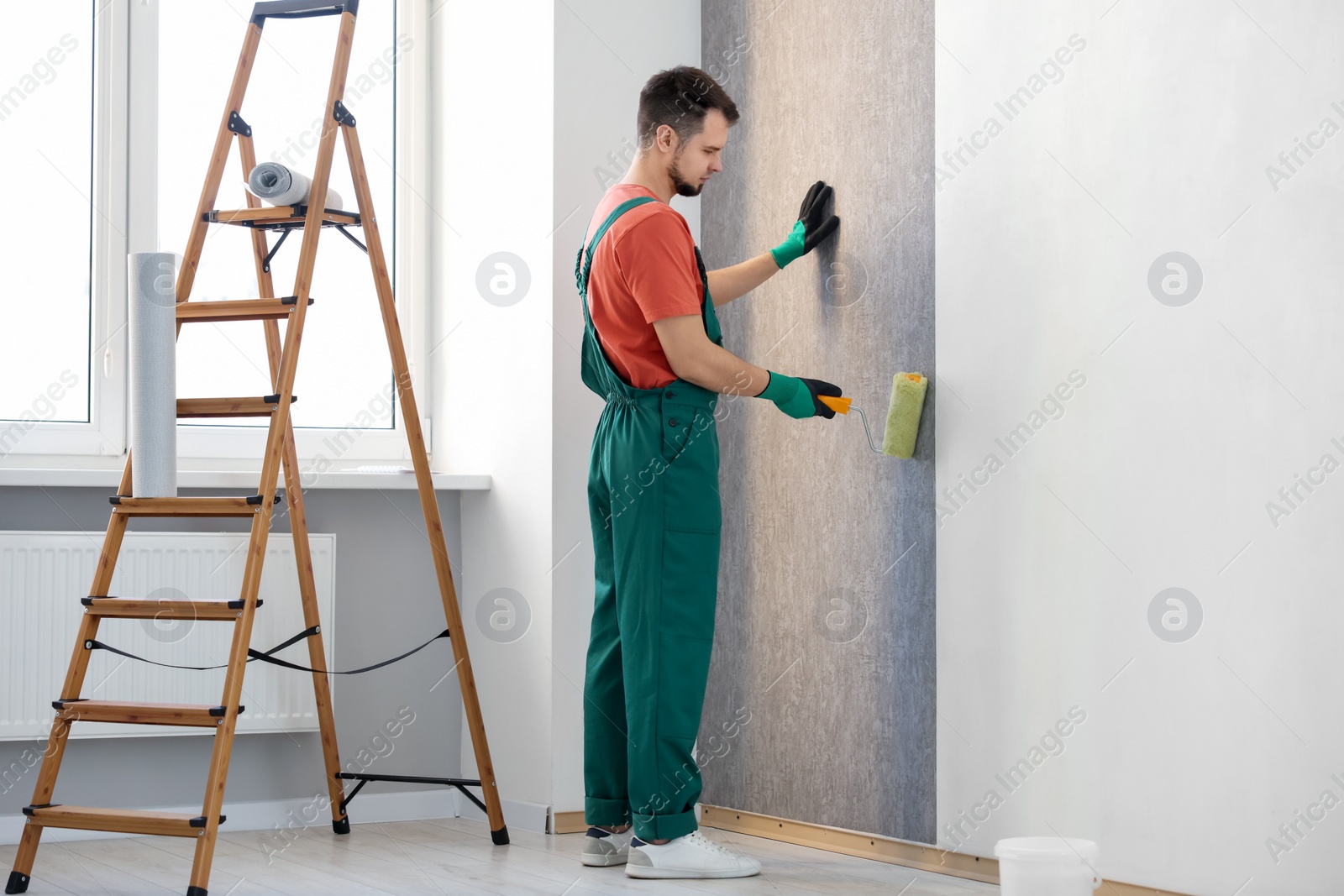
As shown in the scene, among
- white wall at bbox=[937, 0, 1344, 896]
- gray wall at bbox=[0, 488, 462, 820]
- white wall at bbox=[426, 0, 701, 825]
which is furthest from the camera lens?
white wall at bbox=[426, 0, 701, 825]

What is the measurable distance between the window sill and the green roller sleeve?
1141 mm

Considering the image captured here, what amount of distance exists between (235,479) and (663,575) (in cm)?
116

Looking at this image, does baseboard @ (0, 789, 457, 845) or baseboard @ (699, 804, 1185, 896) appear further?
baseboard @ (0, 789, 457, 845)

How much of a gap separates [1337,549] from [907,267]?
103cm

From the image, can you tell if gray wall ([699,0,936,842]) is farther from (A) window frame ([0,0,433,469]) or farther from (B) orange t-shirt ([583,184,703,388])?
(A) window frame ([0,0,433,469])

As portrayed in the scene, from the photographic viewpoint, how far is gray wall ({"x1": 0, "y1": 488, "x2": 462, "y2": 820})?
9.64 feet

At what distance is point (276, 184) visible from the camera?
2641 mm

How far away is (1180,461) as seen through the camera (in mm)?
2145

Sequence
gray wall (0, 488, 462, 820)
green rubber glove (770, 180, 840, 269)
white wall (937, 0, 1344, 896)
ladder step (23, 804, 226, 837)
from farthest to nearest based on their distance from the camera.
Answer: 1. gray wall (0, 488, 462, 820)
2. green rubber glove (770, 180, 840, 269)
3. ladder step (23, 804, 226, 837)
4. white wall (937, 0, 1344, 896)

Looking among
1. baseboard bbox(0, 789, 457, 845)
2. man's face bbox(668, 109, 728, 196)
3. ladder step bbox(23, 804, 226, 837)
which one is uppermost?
man's face bbox(668, 109, 728, 196)

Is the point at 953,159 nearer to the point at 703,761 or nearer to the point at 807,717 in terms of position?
the point at 807,717

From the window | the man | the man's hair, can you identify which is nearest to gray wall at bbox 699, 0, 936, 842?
the man

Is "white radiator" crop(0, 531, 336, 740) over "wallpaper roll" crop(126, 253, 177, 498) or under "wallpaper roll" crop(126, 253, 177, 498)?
under

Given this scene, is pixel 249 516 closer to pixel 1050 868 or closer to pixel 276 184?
pixel 276 184
